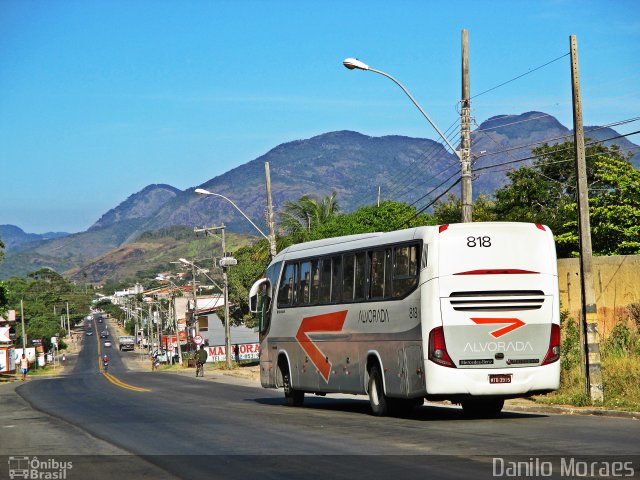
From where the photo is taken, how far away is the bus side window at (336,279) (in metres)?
23.9

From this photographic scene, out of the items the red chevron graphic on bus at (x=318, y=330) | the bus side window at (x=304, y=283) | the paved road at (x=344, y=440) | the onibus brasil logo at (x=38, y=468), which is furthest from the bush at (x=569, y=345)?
the onibus brasil logo at (x=38, y=468)

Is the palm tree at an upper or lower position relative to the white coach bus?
upper

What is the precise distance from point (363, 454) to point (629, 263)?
Answer: 18687 millimetres

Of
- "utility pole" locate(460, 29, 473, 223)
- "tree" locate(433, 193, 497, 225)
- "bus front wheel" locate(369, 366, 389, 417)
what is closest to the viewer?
"bus front wheel" locate(369, 366, 389, 417)

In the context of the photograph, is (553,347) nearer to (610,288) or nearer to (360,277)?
(360,277)

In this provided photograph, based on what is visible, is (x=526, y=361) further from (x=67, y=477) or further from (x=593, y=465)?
(x=67, y=477)

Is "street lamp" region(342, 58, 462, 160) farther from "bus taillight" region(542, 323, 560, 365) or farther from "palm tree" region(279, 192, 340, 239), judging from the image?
"palm tree" region(279, 192, 340, 239)

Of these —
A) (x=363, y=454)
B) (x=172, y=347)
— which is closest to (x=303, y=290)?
(x=363, y=454)

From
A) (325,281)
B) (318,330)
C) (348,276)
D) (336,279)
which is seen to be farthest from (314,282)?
(348,276)

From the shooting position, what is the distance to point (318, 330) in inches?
988

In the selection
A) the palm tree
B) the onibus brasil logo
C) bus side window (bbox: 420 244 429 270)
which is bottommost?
the onibus brasil logo

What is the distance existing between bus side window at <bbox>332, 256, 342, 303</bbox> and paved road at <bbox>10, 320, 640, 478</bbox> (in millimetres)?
2599

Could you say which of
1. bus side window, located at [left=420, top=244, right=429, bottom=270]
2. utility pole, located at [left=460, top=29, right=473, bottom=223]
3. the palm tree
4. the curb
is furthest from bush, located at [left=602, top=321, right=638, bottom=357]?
the palm tree

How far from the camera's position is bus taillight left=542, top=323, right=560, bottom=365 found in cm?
2004
